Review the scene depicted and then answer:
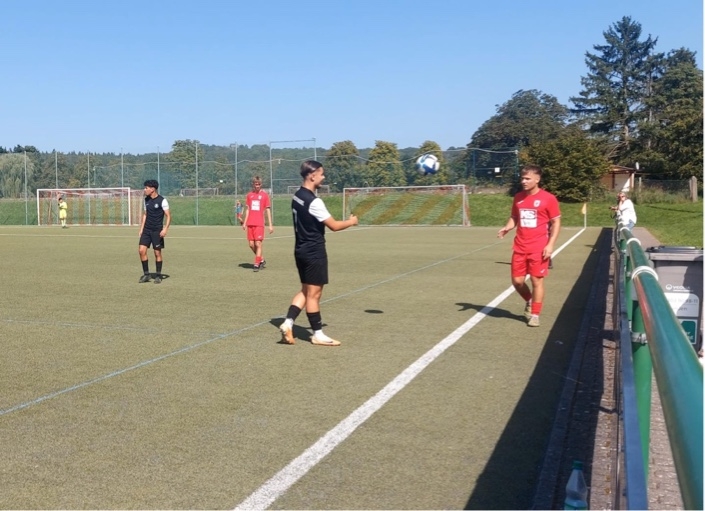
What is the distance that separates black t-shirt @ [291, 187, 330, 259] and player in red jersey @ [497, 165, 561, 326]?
2.77 m

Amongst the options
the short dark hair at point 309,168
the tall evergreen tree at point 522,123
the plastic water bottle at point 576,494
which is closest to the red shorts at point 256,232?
the short dark hair at point 309,168

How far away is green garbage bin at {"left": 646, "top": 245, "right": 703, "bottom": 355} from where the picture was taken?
756 centimetres

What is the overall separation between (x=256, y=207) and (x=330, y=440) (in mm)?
12224

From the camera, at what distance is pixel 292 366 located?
7020mm

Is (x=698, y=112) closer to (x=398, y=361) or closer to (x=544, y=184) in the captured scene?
(x=544, y=184)

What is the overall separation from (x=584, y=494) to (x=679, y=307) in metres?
5.48

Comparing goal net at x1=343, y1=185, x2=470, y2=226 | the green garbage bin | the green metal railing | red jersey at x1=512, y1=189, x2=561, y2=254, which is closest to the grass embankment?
goal net at x1=343, y1=185, x2=470, y2=226

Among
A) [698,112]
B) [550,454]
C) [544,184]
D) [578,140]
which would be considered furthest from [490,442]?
[698,112]

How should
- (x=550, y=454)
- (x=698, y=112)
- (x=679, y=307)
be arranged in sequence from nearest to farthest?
(x=550, y=454) → (x=679, y=307) → (x=698, y=112)

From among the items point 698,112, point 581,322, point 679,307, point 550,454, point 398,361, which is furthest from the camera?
point 698,112

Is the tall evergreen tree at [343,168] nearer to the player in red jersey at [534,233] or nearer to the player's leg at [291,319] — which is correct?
the player in red jersey at [534,233]

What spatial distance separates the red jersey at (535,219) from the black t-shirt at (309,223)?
281 cm

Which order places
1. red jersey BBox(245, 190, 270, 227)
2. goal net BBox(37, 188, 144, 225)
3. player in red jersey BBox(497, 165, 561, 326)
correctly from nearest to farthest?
player in red jersey BBox(497, 165, 561, 326), red jersey BBox(245, 190, 270, 227), goal net BBox(37, 188, 144, 225)

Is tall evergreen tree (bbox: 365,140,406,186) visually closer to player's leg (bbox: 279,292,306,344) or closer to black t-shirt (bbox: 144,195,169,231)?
black t-shirt (bbox: 144,195,169,231)
